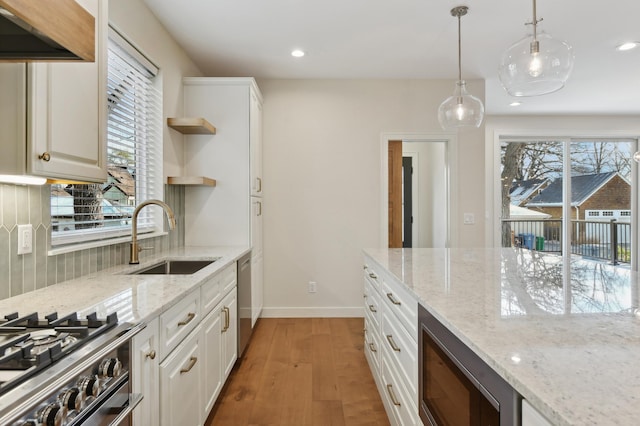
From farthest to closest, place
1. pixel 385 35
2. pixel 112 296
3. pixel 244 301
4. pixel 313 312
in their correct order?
pixel 313 312
pixel 385 35
pixel 244 301
pixel 112 296

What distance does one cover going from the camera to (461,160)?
13.2 feet

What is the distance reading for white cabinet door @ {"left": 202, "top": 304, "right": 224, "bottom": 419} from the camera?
1.87m

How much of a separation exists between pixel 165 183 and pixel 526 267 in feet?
8.57

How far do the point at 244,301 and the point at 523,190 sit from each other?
16.1ft

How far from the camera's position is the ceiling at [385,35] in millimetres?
2580

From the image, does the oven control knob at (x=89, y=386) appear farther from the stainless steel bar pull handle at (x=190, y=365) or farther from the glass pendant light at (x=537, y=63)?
the glass pendant light at (x=537, y=63)

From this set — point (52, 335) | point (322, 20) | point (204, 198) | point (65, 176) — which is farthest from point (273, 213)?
point (52, 335)

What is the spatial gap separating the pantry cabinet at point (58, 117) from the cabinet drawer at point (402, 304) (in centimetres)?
140

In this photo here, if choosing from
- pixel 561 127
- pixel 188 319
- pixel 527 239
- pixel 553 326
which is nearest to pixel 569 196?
pixel 527 239

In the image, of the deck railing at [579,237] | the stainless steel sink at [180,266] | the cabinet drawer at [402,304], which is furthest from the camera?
the deck railing at [579,237]

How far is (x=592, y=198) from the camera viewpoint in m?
5.76

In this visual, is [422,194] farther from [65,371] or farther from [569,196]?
[65,371]

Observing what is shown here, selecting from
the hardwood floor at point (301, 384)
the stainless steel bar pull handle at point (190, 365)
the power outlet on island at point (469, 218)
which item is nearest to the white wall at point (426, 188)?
the power outlet on island at point (469, 218)

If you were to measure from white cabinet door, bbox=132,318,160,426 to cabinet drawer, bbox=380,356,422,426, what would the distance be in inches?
39.3
